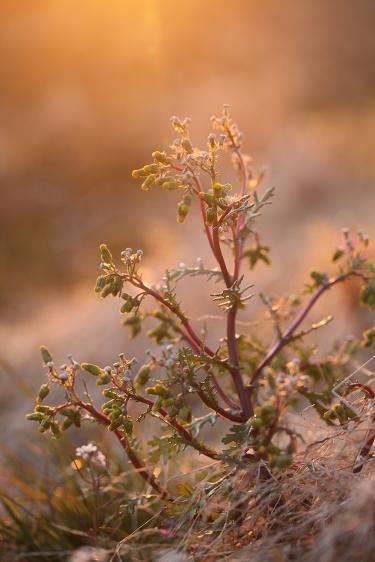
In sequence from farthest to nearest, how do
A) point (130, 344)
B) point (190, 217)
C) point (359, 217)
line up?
point (190, 217), point (359, 217), point (130, 344)

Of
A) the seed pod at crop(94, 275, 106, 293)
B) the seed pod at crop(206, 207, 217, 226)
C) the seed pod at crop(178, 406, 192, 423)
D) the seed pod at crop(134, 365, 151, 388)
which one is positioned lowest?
the seed pod at crop(178, 406, 192, 423)

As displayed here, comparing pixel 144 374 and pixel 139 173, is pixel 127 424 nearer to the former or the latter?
pixel 144 374

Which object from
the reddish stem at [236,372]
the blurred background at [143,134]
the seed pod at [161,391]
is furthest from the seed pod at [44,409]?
the blurred background at [143,134]

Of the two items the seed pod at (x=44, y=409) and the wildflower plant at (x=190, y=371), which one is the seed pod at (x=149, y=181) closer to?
the wildflower plant at (x=190, y=371)

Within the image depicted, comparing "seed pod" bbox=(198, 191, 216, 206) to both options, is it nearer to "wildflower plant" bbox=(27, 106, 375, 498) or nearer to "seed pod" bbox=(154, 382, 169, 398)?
"wildflower plant" bbox=(27, 106, 375, 498)

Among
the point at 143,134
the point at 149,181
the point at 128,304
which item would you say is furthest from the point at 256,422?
the point at 143,134

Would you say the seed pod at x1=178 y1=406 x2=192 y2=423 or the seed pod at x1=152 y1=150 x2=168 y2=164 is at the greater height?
the seed pod at x1=152 y1=150 x2=168 y2=164

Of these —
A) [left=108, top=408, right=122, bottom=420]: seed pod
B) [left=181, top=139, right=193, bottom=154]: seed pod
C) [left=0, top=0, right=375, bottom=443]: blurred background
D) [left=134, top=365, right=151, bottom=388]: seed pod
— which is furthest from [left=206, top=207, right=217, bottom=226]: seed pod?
[left=0, top=0, right=375, bottom=443]: blurred background

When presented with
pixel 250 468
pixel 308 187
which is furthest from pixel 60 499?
pixel 308 187

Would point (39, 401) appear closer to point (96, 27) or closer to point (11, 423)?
point (11, 423)
